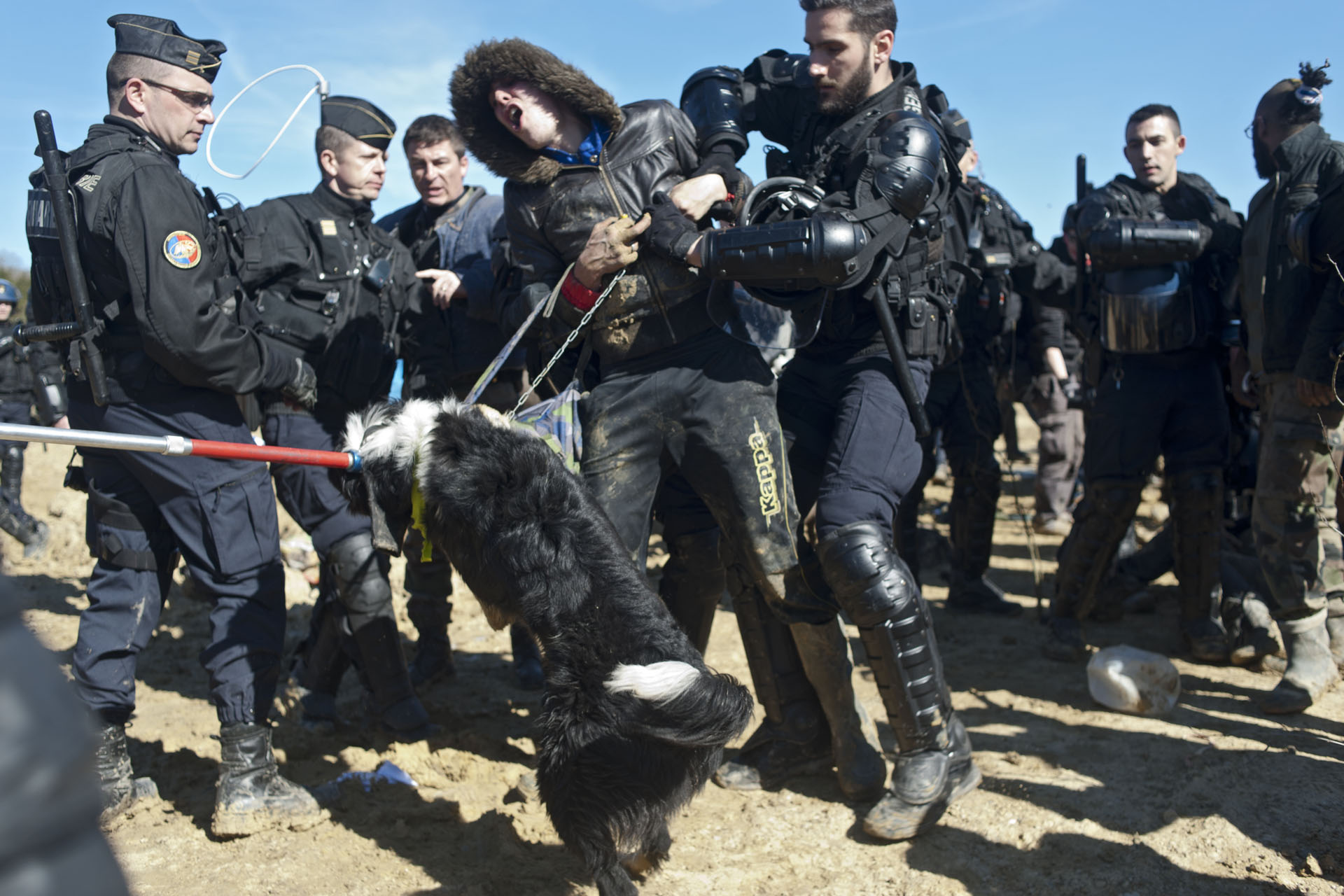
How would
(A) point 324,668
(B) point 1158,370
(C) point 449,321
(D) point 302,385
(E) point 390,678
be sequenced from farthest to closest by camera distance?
(C) point 449,321
(B) point 1158,370
(A) point 324,668
(E) point 390,678
(D) point 302,385

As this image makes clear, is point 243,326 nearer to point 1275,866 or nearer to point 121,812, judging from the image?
point 121,812

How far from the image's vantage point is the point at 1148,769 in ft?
11.2

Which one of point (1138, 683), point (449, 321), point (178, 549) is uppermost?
point (449, 321)

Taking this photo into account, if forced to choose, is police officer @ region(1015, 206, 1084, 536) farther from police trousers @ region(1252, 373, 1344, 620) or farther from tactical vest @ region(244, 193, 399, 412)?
tactical vest @ region(244, 193, 399, 412)

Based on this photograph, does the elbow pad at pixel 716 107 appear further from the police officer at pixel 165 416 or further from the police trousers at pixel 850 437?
the police officer at pixel 165 416

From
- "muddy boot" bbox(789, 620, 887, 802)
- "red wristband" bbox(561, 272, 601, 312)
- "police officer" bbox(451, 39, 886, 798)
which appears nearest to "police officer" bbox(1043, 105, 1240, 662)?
"muddy boot" bbox(789, 620, 887, 802)

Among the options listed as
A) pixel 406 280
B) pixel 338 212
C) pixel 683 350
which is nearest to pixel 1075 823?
pixel 683 350

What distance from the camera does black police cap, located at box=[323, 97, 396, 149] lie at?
435cm

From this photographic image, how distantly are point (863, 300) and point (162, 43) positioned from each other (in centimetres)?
256

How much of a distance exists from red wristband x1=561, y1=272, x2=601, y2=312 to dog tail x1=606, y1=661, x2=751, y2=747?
1.32 meters

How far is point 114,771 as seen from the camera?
3.34 m

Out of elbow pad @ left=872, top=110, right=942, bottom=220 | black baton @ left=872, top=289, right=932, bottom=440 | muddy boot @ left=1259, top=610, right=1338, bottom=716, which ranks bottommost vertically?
muddy boot @ left=1259, top=610, right=1338, bottom=716

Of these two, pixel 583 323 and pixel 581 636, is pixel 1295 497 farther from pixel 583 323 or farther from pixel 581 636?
pixel 581 636

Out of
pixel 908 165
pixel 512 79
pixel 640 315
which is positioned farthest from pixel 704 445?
pixel 512 79
